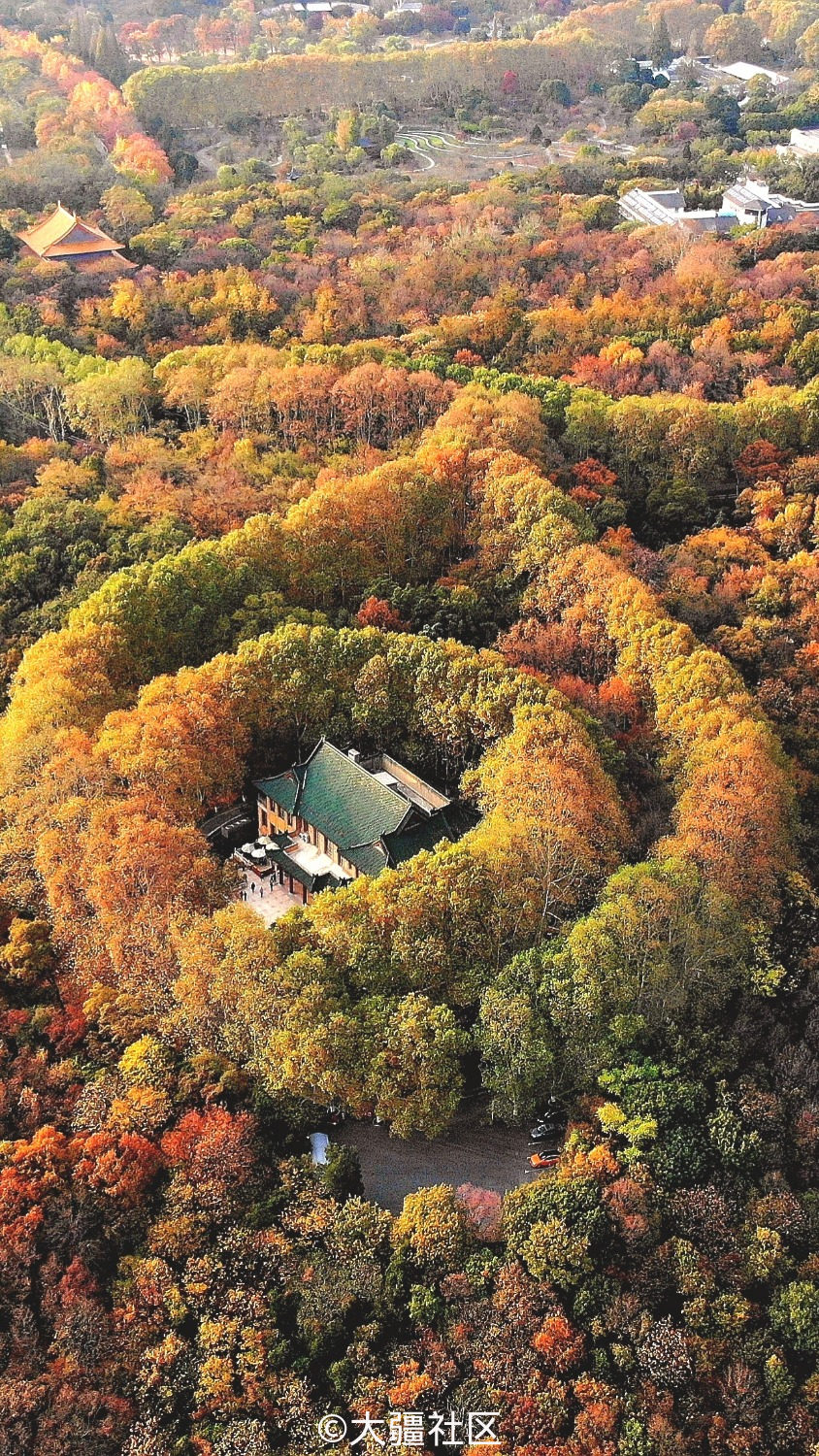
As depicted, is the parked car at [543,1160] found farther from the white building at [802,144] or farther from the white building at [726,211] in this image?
the white building at [802,144]

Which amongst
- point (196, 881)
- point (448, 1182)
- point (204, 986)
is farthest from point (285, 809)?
point (448, 1182)

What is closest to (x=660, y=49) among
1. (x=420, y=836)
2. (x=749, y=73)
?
(x=749, y=73)

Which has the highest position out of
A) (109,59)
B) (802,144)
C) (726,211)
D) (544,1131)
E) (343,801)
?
(109,59)

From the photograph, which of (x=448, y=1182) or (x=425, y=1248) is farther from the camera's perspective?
(x=448, y=1182)

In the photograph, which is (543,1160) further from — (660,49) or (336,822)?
(660,49)

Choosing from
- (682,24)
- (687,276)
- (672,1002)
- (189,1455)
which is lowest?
(189,1455)

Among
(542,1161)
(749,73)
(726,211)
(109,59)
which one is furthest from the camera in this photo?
(749,73)

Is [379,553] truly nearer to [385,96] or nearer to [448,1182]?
[448,1182]

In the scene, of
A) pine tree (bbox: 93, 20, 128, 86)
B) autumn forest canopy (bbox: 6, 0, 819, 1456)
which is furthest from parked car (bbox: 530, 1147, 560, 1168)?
pine tree (bbox: 93, 20, 128, 86)
